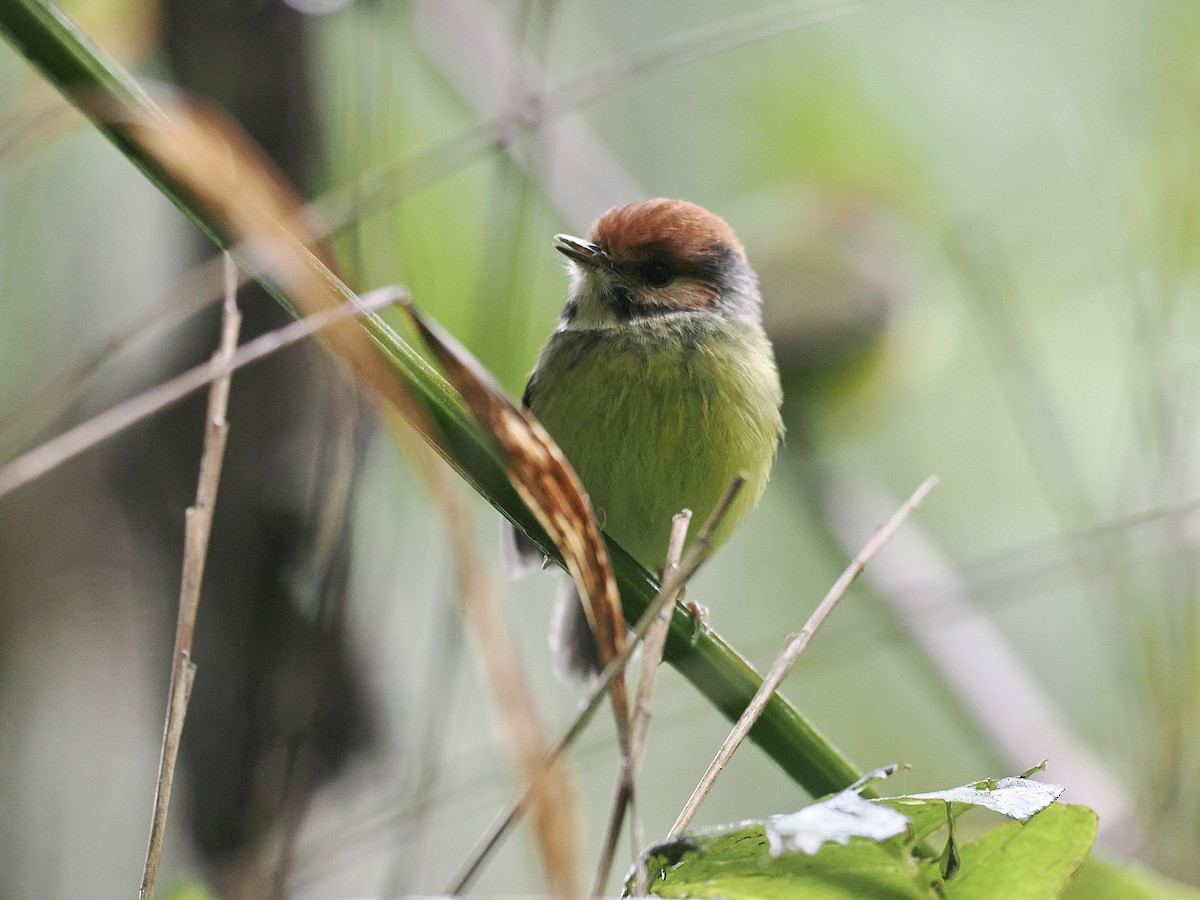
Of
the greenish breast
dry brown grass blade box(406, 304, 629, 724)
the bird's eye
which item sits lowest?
dry brown grass blade box(406, 304, 629, 724)

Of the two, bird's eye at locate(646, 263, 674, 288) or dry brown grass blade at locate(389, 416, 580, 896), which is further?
bird's eye at locate(646, 263, 674, 288)

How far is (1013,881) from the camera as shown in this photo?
1094mm

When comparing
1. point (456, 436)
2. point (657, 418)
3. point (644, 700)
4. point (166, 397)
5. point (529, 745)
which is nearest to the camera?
point (529, 745)

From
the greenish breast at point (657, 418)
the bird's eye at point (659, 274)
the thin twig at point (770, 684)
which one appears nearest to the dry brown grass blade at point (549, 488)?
the thin twig at point (770, 684)

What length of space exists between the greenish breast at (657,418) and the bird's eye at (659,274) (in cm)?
22

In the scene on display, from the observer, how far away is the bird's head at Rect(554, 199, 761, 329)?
8.96ft

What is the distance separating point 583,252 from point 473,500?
0.64m

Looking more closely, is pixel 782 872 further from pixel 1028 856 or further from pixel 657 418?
pixel 657 418

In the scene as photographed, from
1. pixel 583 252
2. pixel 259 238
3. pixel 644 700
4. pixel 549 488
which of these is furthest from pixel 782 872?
pixel 583 252

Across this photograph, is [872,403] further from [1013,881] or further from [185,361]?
[1013,881]

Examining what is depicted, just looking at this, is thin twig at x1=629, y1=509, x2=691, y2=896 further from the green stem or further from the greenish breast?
the greenish breast

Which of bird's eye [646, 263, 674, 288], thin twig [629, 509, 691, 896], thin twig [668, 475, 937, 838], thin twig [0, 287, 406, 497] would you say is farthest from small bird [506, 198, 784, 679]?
thin twig [629, 509, 691, 896]

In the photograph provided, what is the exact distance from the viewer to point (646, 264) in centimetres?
279

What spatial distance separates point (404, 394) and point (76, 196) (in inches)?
91.8
